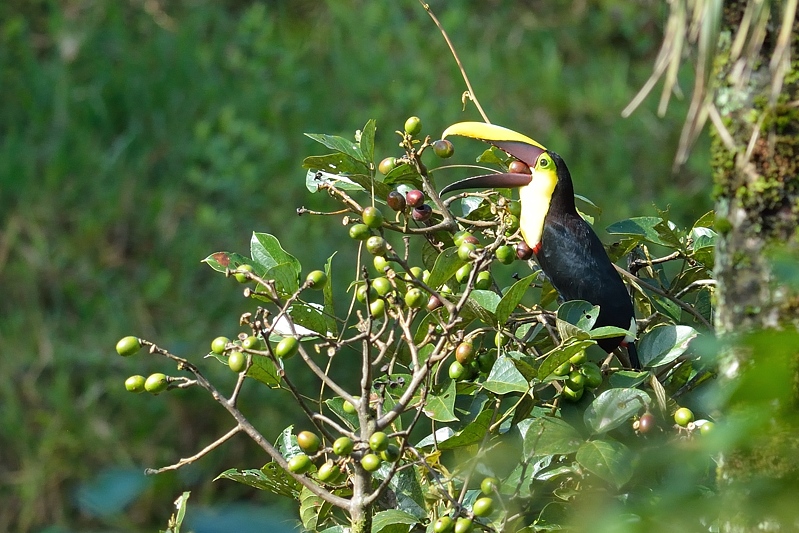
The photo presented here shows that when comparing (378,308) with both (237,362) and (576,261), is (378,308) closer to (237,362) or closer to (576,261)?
(237,362)

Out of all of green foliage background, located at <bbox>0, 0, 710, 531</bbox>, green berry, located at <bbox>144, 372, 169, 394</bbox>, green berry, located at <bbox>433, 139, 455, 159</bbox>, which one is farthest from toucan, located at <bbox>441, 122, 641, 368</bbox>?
green foliage background, located at <bbox>0, 0, 710, 531</bbox>

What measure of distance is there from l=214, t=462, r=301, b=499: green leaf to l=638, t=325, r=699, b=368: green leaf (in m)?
0.40

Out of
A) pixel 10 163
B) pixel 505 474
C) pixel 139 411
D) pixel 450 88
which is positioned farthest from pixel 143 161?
pixel 505 474

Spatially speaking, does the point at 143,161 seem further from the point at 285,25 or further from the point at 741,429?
the point at 741,429

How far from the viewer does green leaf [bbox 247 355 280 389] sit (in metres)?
1.02

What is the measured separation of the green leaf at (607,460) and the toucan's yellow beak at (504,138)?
62 cm

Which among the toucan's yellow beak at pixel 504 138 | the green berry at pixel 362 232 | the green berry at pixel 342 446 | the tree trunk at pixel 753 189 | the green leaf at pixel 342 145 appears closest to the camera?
the tree trunk at pixel 753 189

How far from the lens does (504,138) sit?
1.48 meters

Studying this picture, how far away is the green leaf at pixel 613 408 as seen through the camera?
3.15 ft

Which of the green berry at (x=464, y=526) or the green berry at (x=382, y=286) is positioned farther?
the green berry at (x=382, y=286)

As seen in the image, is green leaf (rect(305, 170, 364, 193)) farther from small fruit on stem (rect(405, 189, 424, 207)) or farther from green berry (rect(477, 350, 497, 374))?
green berry (rect(477, 350, 497, 374))

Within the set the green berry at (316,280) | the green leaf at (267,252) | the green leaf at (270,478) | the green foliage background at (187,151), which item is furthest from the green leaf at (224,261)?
the green foliage background at (187,151)

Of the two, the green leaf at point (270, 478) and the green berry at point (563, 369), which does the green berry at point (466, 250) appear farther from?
the green leaf at point (270, 478)

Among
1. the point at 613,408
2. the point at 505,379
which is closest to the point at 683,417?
the point at 613,408
